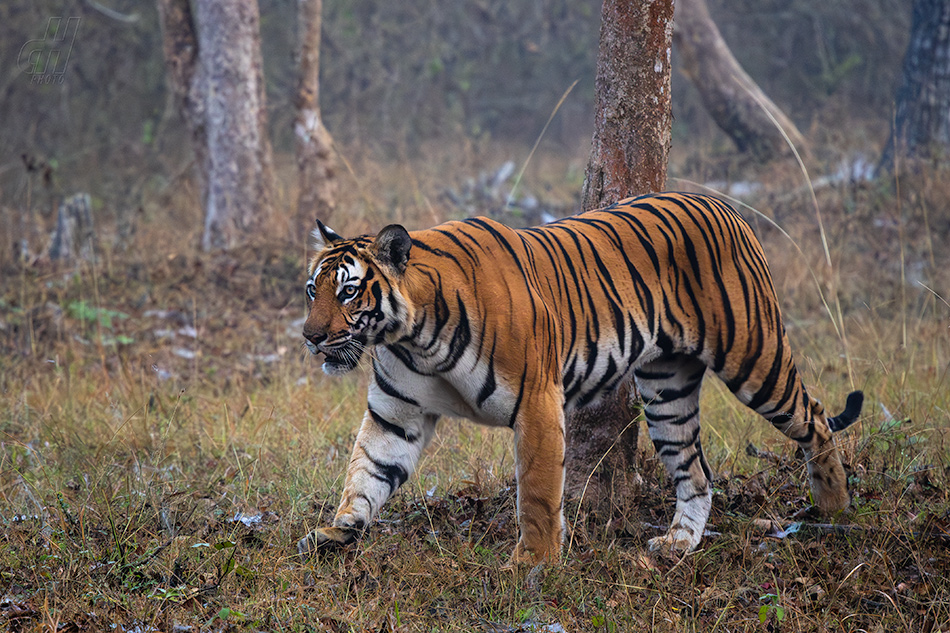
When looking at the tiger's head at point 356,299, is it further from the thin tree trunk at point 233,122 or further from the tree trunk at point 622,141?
the thin tree trunk at point 233,122

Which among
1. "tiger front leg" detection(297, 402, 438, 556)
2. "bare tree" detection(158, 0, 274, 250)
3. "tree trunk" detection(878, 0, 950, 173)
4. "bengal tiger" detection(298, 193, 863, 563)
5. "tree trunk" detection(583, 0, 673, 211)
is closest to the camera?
"bengal tiger" detection(298, 193, 863, 563)

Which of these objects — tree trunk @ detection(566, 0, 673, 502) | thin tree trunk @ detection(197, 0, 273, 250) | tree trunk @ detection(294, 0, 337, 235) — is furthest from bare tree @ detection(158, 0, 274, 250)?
tree trunk @ detection(566, 0, 673, 502)

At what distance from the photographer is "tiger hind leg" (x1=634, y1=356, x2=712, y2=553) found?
152 inches

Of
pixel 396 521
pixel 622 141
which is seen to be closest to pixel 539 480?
pixel 396 521

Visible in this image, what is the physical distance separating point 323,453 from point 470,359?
5.90 feet

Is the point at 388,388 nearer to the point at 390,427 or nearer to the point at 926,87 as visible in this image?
the point at 390,427

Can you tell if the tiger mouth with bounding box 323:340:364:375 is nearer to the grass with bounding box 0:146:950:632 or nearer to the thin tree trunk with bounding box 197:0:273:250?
the grass with bounding box 0:146:950:632

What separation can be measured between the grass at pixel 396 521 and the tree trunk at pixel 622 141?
0.19 meters

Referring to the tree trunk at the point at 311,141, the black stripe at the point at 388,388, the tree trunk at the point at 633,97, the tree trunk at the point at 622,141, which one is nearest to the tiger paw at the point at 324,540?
the black stripe at the point at 388,388

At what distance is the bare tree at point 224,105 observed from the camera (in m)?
8.66

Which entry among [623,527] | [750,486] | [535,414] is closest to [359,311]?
[535,414]

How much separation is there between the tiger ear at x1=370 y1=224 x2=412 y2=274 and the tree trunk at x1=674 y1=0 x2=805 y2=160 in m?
8.83

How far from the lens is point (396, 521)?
12.6 ft

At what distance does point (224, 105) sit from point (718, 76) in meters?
5.99
